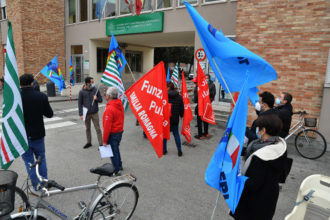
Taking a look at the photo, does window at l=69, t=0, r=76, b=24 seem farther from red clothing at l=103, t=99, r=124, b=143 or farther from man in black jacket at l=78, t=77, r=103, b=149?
red clothing at l=103, t=99, r=124, b=143

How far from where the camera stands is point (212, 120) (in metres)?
6.58

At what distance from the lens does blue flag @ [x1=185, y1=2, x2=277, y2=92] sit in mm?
2578

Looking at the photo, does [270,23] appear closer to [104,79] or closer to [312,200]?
[104,79]

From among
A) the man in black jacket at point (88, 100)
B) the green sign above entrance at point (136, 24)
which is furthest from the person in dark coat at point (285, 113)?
the green sign above entrance at point (136, 24)

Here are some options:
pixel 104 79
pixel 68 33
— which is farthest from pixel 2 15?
pixel 104 79

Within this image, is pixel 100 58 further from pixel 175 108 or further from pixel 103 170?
pixel 103 170

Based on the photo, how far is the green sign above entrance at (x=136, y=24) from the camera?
1244cm

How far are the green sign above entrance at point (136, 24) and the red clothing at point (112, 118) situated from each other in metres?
9.07

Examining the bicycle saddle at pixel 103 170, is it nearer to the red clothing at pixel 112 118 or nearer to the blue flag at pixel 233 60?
the red clothing at pixel 112 118

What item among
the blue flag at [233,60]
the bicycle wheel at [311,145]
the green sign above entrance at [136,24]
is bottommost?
the bicycle wheel at [311,145]

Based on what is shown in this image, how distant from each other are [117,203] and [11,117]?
5.71 ft

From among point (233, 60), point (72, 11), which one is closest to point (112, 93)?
point (233, 60)

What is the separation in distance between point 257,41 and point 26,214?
821 centimetres

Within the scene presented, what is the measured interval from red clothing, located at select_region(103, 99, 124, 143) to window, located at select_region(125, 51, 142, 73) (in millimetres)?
15947
